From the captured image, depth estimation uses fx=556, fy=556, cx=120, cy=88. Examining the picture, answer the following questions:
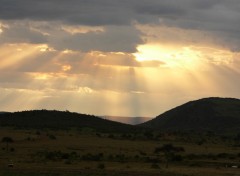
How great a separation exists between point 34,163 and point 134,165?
10.6 meters

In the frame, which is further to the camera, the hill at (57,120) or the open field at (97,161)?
the hill at (57,120)

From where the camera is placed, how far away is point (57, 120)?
5881 inches

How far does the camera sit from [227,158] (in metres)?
74.0

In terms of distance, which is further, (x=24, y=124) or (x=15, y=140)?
(x=24, y=124)

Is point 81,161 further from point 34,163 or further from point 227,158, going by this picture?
point 227,158

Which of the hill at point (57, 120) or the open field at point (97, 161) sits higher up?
the hill at point (57, 120)

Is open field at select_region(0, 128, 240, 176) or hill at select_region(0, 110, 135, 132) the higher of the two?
hill at select_region(0, 110, 135, 132)

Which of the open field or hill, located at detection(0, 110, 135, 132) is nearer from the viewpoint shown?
the open field

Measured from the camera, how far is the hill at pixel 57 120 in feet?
468

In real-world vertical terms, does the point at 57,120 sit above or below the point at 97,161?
above

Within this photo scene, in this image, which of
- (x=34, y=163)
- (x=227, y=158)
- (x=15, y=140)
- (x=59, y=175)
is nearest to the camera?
(x=59, y=175)

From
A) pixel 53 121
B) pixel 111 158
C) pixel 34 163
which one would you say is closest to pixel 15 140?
pixel 111 158

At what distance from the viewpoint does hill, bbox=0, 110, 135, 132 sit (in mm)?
142500

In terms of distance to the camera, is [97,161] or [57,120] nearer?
[97,161]
